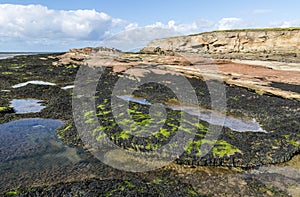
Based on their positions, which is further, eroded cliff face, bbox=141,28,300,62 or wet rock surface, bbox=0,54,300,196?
eroded cliff face, bbox=141,28,300,62

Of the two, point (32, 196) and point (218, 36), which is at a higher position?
point (218, 36)

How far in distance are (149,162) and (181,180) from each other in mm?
2027

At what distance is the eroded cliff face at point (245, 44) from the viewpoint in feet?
162

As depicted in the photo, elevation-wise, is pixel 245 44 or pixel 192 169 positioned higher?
pixel 245 44

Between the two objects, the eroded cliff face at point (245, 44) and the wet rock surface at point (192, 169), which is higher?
the eroded cliff face at point (245, 44)

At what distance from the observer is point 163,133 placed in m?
13.6

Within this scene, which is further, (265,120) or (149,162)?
A: (265,120)

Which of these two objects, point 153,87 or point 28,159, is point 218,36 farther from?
point 28,159

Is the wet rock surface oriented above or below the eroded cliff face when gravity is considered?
below

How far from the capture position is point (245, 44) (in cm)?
5775

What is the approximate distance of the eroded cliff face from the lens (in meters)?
49.4

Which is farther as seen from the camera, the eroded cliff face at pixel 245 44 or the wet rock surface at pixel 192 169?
the eroded cliff face at pixel 245 44

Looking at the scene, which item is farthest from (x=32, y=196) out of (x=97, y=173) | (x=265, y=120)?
(x=265, y=120)

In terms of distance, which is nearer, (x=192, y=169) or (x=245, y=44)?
(x=192, y=169)
